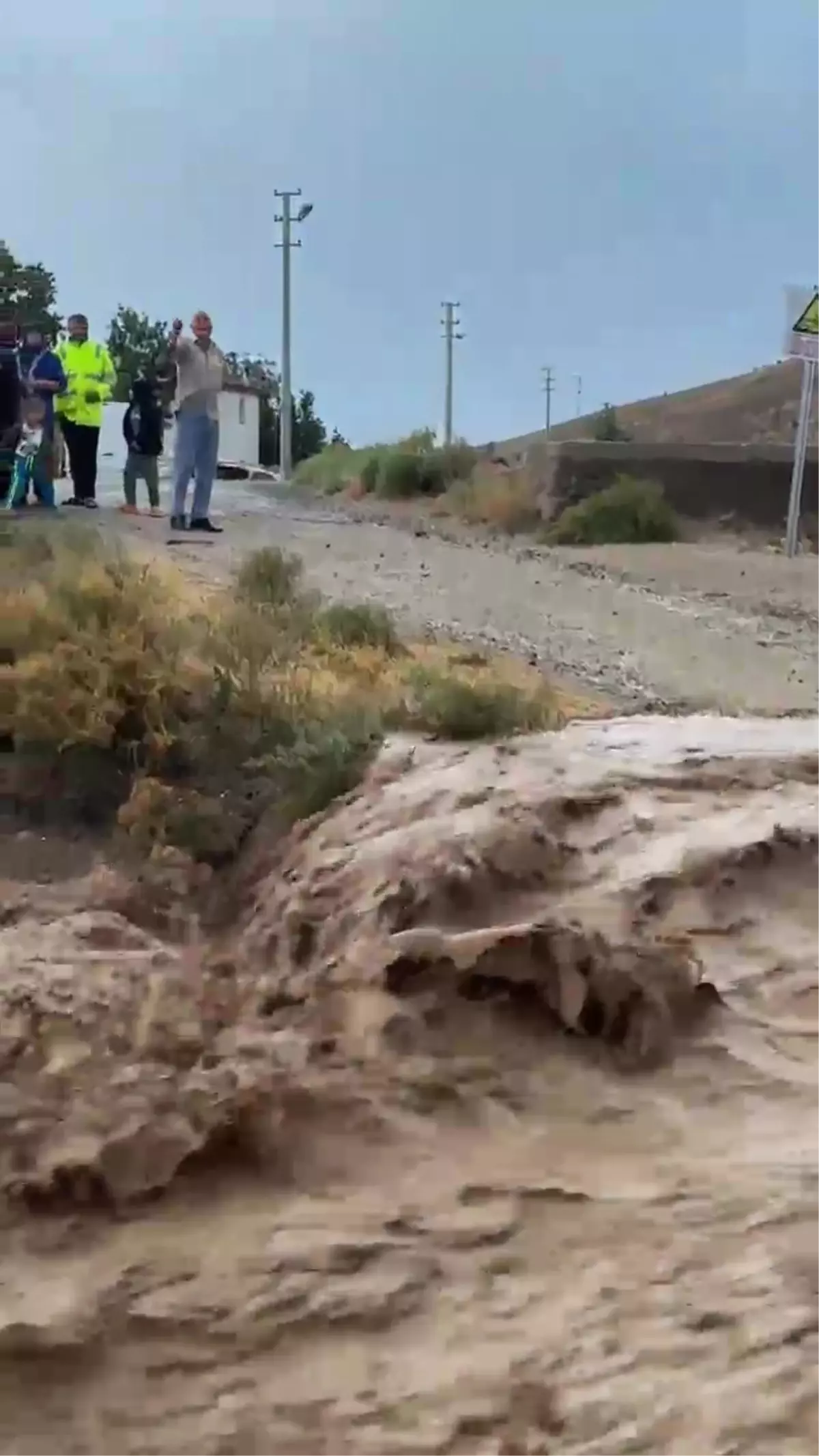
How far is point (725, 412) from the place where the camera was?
29016 mm

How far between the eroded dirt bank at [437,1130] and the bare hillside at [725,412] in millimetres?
16450

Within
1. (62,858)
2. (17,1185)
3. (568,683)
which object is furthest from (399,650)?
(17,1185)

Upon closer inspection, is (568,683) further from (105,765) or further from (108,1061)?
(108,1061)

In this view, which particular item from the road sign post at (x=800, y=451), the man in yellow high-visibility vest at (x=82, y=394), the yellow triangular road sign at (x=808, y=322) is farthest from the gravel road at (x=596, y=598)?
the yellow triangular road sign at (x=808, y=322)

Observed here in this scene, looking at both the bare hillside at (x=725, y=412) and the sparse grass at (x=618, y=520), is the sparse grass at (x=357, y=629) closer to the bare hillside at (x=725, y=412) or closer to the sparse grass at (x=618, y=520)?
the sparse grass at (x=618, y=520)

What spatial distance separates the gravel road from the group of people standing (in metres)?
0.39

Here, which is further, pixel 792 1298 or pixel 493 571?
pixel 493 571

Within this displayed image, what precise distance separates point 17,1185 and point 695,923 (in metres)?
1.52

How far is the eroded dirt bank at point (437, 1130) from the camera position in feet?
7.29

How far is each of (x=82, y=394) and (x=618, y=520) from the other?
4.52 meters

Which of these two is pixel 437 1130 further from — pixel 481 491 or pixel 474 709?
pixel 481 491

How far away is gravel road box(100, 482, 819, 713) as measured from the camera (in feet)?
18.4

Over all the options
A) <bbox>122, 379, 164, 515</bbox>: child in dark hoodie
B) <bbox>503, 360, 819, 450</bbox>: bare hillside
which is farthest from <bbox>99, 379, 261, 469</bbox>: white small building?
<bbox>503, 360, 819, 450</bbox>: bare hillside

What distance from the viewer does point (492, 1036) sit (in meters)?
3.04
